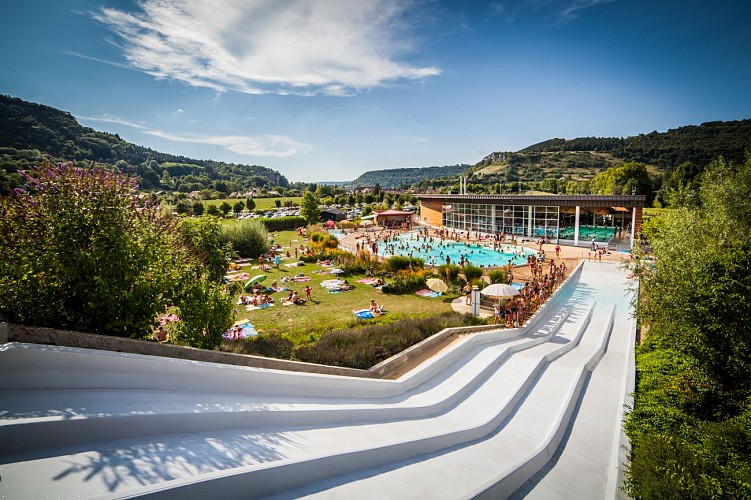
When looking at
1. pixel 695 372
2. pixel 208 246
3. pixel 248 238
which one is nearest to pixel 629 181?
pixel 248 238

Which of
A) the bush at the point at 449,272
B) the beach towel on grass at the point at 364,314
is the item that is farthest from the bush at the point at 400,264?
the beach towel on grass at the point at 364,314

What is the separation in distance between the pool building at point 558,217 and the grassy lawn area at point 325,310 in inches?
710

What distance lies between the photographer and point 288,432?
4195 millimetres

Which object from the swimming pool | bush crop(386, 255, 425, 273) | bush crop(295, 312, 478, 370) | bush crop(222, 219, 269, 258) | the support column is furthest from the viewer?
the support column

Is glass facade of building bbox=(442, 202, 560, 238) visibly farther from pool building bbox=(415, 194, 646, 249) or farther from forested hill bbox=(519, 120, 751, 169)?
forested hill bbox=(519, 120, 751, 169)

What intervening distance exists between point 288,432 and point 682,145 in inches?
5331

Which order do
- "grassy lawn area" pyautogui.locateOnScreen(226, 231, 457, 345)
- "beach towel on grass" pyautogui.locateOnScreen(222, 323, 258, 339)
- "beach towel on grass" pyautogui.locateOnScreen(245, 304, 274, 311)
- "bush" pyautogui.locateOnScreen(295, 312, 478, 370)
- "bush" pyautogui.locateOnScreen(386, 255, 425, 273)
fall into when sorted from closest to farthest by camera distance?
"bush" pyautogui.locateOnScreen(295, 312, 478, 370), "beach towel on grass" pyautogui.locateOnScreen(222, 323, 258, 339), "grassy lawn area" pyautogui.locateOnScreen(226, 231, 457, 345), "beach towel on grass" pyautogui.locateOnScreen(245, 304, 274, 311), "bush" pyautogui.locateOnScreen(386, 255, 425, 273)

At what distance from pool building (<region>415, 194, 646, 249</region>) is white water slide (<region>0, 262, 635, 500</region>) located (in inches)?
945

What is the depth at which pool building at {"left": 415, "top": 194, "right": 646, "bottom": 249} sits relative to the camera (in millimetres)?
27172

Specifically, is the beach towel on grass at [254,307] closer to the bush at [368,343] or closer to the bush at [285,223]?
the bush at [368,343]

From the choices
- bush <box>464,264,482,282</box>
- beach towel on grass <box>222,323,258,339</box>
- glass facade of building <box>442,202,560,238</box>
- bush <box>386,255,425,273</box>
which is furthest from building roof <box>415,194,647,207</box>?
beach towel on grass <box>222,323,258,339</box>

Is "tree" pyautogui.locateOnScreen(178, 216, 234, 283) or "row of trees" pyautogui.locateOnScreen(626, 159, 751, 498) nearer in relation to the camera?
"row of trees" pyautogui.locateOnScreen(626, 159, 751, 498)

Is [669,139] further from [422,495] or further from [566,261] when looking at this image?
[422,495]

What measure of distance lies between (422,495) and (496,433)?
2.91 meters
